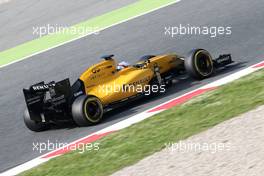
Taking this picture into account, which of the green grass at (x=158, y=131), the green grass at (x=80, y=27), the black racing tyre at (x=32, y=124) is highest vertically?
the green grass at (x=80, y=27)

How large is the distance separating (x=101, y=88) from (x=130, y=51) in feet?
11.9

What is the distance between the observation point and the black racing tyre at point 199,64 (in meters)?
11.0

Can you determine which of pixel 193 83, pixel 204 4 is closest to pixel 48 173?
pixel 193 83

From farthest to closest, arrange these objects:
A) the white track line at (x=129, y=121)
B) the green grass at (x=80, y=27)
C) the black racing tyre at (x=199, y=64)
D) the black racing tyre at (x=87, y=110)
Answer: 1. the green grass at (x=80, y=27)
2. the black racing tyre at (x=199, y=64)
3. the black racing tyre at (x=87, y=110)
4. the white track line at (x=129, y=121)

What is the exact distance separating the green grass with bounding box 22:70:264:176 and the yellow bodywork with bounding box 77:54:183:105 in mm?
1103

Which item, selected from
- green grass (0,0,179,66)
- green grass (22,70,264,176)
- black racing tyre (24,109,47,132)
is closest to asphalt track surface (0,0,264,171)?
black racing tyre (24,109,47,132)

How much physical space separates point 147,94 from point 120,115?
0.68 m

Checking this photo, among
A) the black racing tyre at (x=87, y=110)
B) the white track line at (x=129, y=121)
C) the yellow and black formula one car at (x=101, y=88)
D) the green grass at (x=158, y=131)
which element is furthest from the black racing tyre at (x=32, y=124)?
the green grass at (x=158, y=131)

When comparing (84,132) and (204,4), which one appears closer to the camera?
(84,132)

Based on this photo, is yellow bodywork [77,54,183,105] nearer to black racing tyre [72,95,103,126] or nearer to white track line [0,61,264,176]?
black racing tyre [72,95,103,126]

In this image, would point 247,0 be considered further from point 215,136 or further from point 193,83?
point 215,136

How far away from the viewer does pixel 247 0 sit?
1520 centimetres

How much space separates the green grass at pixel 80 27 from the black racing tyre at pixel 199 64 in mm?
5747

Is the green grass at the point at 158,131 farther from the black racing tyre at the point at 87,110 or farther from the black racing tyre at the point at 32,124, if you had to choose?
the black racing tyre at the point at 32,124
